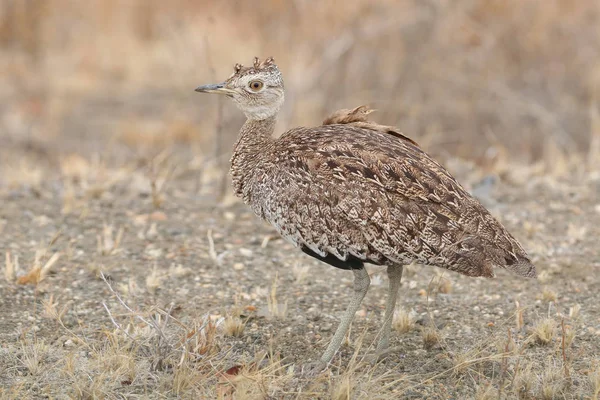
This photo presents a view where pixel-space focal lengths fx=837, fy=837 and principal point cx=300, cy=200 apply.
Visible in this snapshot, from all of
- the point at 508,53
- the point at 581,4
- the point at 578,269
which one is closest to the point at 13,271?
the point at 578,269

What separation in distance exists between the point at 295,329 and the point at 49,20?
342 inches

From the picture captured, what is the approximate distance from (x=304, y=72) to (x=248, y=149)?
5399mm

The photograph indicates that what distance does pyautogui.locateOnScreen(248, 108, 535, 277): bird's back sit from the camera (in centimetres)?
386

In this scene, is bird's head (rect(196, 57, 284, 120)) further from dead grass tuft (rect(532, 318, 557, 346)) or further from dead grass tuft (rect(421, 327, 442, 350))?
dead grass tuft (rect(532, 318, 557, 346))

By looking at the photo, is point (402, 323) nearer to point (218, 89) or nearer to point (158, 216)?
point (218, 89)

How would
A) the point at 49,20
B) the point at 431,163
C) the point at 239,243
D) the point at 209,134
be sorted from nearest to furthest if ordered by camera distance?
the point at 431,163 < the point at 239,243 < the point at 209,134 < the point at 49,20

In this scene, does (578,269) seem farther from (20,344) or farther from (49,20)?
(49,20)

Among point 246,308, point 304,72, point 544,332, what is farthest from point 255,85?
point 304,72

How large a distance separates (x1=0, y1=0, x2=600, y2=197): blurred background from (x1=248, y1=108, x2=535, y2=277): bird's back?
380 centimetres

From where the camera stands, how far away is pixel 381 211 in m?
3.87

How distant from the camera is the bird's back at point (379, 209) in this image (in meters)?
3.86

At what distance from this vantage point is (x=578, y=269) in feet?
17.6

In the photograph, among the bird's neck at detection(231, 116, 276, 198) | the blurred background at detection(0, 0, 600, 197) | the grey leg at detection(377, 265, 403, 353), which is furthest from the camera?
the blurred background at detection(0, 0, 600, 197)

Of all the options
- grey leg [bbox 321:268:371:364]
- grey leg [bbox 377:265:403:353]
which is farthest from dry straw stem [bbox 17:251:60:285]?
grey leg [bbox 377:265:403:353]
